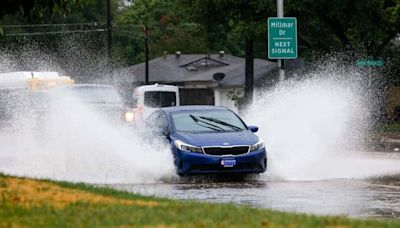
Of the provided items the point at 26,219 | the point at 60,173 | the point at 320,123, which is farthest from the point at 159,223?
the point at 320,123

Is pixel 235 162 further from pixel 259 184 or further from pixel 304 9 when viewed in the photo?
pixel 304 9

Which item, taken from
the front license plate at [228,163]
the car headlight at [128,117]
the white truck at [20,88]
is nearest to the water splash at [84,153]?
the front license plate at [228,163]

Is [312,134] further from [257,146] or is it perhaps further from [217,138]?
[217,138]

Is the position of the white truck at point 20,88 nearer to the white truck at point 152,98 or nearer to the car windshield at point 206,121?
the white truck at point 152,98

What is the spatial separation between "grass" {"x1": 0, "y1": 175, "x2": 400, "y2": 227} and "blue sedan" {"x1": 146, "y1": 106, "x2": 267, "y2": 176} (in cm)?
583

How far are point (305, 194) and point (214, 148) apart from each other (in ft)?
10.6

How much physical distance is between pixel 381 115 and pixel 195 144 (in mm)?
29621

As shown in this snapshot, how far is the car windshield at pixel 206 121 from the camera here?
21047 millimetres

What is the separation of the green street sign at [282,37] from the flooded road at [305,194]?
9.90 metres

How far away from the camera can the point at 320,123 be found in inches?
983

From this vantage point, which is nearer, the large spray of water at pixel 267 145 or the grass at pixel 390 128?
the large spray of water at pixel 267 145

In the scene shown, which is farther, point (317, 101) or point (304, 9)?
point (304, 9)

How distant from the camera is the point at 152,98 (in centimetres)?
4169

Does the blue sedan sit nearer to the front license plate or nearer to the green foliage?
the front license plate
